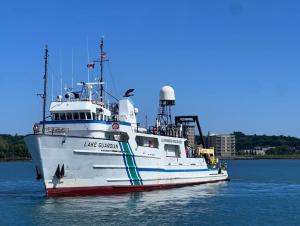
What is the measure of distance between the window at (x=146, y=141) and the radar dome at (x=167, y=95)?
965cm

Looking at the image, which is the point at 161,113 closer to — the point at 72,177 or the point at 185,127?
the point at 185,127

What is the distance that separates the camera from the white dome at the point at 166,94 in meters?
60.7

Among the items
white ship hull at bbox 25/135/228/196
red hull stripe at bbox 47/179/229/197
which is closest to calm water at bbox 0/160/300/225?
red hull stripe at bbox 47/179/229/197

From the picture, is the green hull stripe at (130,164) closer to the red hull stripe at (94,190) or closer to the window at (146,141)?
the red hull stripe at (94,190)

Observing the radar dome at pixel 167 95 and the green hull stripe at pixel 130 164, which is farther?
the radar dome at pixel 167 95

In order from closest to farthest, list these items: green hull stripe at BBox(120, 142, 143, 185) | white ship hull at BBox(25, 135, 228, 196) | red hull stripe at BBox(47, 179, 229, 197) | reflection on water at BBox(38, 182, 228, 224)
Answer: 1. reflection on water at BBox(38, 182, 228, 224)
2. white ship hull at BBox(25, 135, 228, 196)
3. red hull stripe at BBox(47, 179, 229, 197)
4. green hull stripe at BBox(120, 142, 143, 185)

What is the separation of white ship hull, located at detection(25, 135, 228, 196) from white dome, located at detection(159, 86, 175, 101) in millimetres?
10945

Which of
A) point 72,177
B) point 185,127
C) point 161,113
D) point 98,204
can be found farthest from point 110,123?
point 185,127

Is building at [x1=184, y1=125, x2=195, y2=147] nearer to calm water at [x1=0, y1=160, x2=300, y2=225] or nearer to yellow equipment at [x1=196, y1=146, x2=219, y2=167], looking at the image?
yellow equipment at [x1=196, y1=146, x2=219, y2=167]

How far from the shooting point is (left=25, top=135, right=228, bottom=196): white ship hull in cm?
4112

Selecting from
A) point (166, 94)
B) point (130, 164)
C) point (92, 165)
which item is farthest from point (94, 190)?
point (166, 94)

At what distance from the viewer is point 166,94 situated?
2388 inches

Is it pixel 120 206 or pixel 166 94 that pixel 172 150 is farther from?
pixel 120 206

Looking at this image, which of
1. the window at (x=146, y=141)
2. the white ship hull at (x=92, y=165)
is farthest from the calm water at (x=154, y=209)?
the window at (x=146, y=141)
